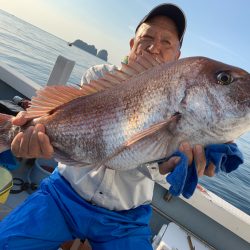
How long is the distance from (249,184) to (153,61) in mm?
15393

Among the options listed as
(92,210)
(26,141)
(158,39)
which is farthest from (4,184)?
(158,39)

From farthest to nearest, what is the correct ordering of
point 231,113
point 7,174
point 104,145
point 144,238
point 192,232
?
point 192,232
point 7,174
point 144,238
point 104,145
point 231,113

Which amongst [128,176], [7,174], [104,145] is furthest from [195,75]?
[7,174]

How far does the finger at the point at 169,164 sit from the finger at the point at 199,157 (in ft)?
0.44

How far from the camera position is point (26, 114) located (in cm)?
258

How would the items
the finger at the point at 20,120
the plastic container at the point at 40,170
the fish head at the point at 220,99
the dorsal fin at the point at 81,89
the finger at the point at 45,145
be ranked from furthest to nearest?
the plastic container at the point at 40,170 → the finger at the point at 20,120 → the finger at the point at 45,145 → the dorsal fin at the point at 81,89 → the fish head at the point at 220,99

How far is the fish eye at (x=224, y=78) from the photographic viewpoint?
2.00 meters

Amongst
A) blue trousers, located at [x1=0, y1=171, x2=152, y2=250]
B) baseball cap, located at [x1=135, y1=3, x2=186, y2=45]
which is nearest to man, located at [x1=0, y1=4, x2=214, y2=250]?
blue trousers, located at [x1=0, y1=171, x2=152, y2=250]

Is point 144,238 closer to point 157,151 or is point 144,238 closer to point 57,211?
point 57,211

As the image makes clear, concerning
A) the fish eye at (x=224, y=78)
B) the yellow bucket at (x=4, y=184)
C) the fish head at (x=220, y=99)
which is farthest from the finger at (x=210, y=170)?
the yellow bucket at (x=4, y=184)

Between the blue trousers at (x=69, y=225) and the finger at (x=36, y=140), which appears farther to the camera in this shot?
the blue trousers at (x=69, y=225)

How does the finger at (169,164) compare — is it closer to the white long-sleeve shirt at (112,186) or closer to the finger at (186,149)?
the finger at (186,149)

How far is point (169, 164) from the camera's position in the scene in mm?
2266

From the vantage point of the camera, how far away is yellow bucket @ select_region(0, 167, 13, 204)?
3.83 m
